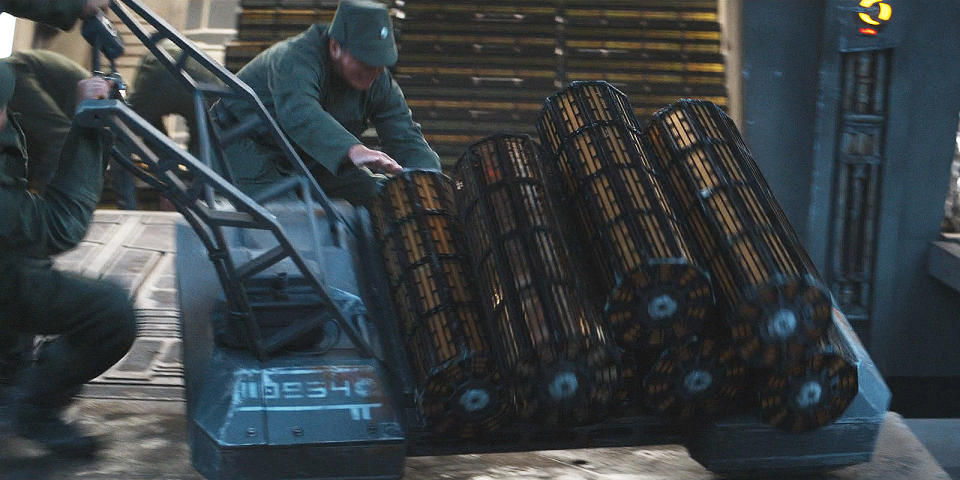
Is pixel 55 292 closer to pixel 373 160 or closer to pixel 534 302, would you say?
pixel 373 160

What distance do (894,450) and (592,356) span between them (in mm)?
1354

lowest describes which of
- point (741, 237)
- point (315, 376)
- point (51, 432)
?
point (51, 432)

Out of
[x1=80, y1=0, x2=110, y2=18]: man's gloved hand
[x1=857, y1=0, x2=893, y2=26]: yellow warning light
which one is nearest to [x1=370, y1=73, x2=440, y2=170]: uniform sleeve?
[x1=80, y1=0, x2=110, y2=18]: man's gloved hand

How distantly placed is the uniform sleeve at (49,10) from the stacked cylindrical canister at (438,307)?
3.86 feet

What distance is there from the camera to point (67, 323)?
3541 millimetres

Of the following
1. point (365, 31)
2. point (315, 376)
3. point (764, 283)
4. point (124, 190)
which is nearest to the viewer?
point (764, 283)

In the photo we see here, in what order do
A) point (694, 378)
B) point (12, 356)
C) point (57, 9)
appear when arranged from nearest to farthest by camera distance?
1. point (694, 378)
2. point (57, 9)
3. point (12, 356)

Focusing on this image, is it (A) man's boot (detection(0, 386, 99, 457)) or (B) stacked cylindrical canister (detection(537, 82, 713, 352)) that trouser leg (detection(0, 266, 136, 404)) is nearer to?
(A) man's boot (detection(0, 386, 99, 457))

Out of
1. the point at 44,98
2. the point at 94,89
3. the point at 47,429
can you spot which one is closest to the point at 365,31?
the point at 94,89

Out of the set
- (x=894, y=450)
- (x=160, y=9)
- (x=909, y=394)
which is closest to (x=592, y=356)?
(x=894, y=450)

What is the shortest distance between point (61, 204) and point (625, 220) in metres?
1.67

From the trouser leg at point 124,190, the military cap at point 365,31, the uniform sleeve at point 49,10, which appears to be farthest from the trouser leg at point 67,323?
the trouser leg at point 124,190

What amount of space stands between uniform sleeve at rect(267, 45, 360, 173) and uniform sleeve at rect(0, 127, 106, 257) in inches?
44.8

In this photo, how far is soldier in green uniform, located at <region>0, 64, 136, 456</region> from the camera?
330 centimetres
